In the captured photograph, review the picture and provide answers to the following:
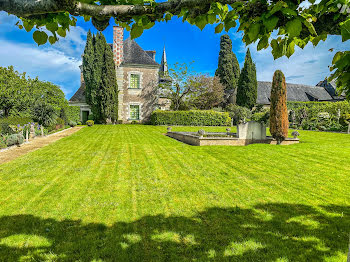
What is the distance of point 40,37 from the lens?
211cm

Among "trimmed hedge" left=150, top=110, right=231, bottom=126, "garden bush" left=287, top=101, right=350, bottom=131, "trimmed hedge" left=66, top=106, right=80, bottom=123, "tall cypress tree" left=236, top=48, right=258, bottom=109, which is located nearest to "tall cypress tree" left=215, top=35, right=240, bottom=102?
"tall cypress tree" left=236, top=48, right=258, bottom=109

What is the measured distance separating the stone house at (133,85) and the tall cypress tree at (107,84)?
1.82 metres

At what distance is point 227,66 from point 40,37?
3966cm

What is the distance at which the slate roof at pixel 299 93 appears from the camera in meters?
38.6

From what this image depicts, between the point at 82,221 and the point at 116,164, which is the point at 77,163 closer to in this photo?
the point at 116,164

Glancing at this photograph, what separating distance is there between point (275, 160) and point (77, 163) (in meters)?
7.44

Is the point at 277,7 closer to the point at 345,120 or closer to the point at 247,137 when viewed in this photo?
the point at 247,137

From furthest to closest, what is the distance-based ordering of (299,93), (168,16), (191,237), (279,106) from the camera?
(299,93) → (279,106) → (191,237) → (168,16)

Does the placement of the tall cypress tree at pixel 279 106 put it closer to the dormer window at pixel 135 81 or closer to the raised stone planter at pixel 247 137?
the raised stone planter at pixel 247 137

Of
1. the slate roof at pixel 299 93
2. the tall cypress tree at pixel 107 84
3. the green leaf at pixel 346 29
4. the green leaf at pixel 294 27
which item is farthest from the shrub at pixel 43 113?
the slate roof at pixel 299 93

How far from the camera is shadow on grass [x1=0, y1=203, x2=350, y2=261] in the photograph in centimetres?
277

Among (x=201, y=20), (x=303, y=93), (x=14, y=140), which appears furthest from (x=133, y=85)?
(x=303, y=93)

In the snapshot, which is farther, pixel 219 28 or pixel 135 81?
pixel 135 81

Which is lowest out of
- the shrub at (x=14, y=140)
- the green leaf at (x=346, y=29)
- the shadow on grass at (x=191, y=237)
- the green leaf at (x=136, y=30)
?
the shadow on grass at (x=191, y=237)
